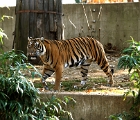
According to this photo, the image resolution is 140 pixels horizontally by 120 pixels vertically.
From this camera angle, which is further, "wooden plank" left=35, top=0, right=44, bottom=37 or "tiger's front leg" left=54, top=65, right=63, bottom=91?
"wooden plank" left=35, top=0, right=44, bottom=37

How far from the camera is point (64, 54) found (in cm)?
770

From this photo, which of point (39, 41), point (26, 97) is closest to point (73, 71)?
point (39, 41)

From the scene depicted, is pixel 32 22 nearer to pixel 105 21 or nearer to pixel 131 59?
pixel 105 21

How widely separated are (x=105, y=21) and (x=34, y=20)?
403 cm

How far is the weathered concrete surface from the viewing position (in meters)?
6.03

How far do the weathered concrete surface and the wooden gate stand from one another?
4204 millimetres

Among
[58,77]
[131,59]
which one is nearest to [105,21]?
[58,77]

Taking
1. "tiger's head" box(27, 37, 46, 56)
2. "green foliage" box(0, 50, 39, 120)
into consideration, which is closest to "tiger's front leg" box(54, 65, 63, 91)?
"tiger's head" box(27, 37, 46, 56)

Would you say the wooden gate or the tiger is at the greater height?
the wooden gate

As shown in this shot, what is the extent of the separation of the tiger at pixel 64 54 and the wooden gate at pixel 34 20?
7.28 feet

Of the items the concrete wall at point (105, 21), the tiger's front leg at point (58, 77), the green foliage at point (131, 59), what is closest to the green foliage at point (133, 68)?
the green foliage at point (131, 59)

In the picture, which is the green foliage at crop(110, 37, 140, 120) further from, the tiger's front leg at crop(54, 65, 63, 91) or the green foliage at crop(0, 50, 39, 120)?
the tiger's front leg at crop(54, 65, 63, 91)

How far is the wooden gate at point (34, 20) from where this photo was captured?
10156mm

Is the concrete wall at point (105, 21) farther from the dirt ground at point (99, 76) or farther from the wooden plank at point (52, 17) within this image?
the wooden plank at point (52, 17)
